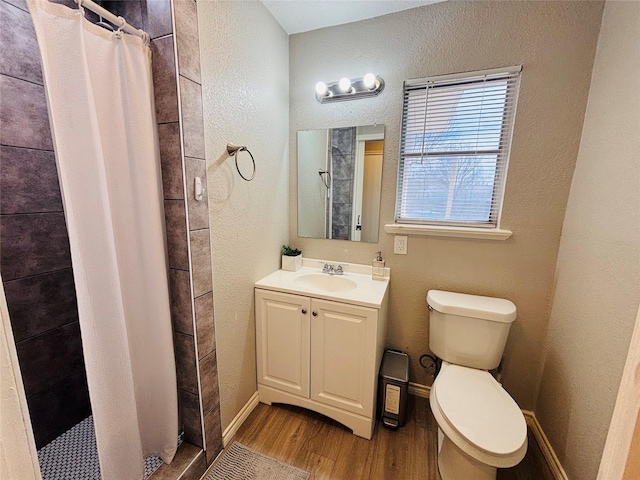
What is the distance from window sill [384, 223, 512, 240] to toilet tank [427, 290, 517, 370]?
372mm

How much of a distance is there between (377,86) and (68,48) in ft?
4.83

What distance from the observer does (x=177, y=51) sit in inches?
→ 40.9

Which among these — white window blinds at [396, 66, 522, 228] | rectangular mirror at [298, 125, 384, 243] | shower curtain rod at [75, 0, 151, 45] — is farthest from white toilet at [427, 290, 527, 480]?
shower curtain rod at [75, 0, 151, 45]

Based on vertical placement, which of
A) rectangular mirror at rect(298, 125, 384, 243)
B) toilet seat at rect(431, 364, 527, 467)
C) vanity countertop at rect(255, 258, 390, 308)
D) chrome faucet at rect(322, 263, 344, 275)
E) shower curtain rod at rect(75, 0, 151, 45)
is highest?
shower curtain rod at rect(75, 0, 151, 45)

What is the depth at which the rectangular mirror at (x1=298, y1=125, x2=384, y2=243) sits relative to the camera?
5.83 ft

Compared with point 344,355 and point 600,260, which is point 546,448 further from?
point 344,355

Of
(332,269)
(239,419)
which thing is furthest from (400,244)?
(239,419)

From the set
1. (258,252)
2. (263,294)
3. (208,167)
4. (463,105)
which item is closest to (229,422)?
(263,294)

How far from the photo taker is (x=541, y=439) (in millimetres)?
1501

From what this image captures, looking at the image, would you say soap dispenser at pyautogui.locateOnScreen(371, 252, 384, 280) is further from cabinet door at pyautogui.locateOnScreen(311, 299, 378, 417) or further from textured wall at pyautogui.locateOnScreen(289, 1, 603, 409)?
cabinet door at pyautogui.locateOnScreen(311, 299, 378, 417)

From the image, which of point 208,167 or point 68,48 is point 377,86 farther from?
point 68,48

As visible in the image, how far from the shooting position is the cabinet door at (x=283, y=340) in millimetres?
1577

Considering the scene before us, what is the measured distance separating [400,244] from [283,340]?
3.20 feet

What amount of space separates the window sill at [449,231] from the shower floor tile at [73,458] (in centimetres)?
179
